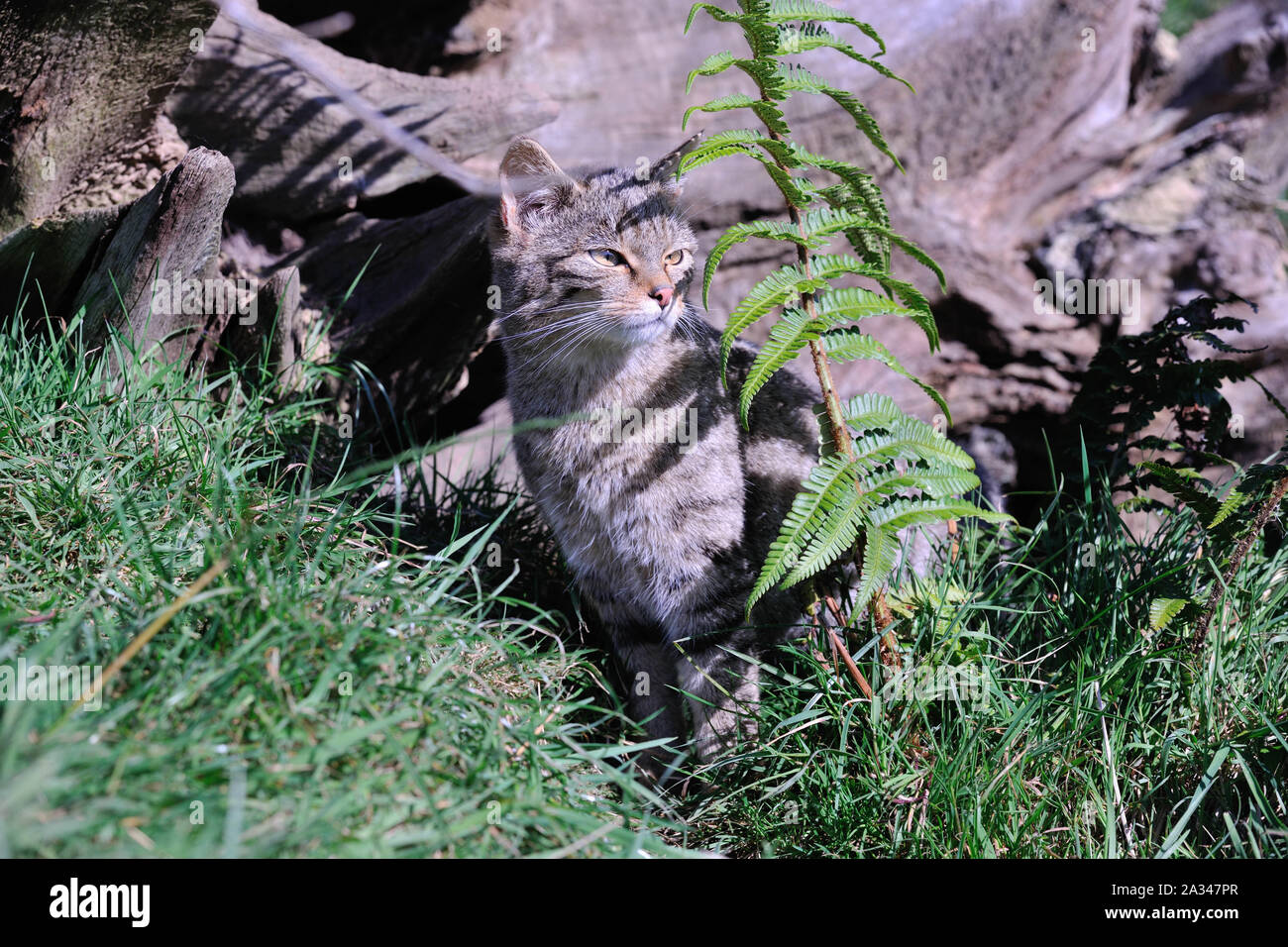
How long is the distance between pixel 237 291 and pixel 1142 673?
150 inches

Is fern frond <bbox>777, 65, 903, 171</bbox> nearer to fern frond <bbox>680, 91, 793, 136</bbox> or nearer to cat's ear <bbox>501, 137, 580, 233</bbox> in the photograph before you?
fern frond <bbox>680, 91, 793, 136</bbox>

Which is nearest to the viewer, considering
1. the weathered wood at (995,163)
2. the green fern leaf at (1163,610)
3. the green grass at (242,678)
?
the green grass at (242,678)

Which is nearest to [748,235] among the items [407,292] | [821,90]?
[821,90]

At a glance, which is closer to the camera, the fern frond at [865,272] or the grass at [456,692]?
the grass at [456,692]

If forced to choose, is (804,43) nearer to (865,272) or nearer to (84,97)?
(865,272)

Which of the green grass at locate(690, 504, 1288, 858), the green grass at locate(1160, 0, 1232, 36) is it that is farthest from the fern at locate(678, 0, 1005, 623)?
the green grass at locate(1160, 0, 1232, 36)

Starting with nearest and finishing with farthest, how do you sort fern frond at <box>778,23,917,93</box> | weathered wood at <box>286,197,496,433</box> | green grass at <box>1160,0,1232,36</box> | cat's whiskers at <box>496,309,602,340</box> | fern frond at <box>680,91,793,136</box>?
fern frond at <box>680,91,793,136</box> < fern frond at <box>778,23,917,93</box> < cat's whiskers at <box>496,309,602,340</box> < weathered wood at <box>286,197,496,433</box> < green grass at <box>1160,0,1232,36</box>

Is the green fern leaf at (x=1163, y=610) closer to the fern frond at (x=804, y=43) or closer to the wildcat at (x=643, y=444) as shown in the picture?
the wildcat at (x=643, y=444)

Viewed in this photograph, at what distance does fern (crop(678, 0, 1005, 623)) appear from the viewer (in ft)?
9.00

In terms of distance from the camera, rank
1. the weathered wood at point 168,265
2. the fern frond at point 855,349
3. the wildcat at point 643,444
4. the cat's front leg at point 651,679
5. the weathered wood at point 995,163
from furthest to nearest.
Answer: the weathered wood at point 995,163 < the cat's front leg at point 651,679 < the weathered wood at point 168,265 < the wildcat at point 643,444 < the fern frond at point 855,349

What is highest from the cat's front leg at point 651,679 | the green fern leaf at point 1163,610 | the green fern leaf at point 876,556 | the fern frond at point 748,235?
the fern frond at point 748,235

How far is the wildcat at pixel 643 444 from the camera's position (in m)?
3.38

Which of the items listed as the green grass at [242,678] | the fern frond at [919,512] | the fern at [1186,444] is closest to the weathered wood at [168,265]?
the green grass at [242,678]
